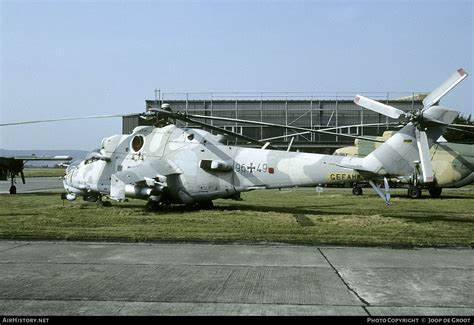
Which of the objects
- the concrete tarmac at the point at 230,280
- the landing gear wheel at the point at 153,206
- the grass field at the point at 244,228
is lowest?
the landing gear wheel at the point at 153,206

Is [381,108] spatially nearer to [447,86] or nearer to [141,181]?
[447,86]

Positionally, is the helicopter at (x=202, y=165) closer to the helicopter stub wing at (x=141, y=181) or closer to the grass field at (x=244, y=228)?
the helicopter stub wing at (x=141, y=181)

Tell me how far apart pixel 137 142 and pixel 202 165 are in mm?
3274

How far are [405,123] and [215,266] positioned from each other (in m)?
8.37

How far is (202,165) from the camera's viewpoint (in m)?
18.1

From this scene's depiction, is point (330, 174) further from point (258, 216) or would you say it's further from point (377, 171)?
point (258, 216)

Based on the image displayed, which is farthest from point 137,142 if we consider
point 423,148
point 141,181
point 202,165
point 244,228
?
point 423,148

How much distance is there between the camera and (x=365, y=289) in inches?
264

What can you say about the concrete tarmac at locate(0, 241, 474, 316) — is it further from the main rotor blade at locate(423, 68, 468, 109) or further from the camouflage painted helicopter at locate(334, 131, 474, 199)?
the camouflage painted helicopter at locate(334, 131, 474, 199)

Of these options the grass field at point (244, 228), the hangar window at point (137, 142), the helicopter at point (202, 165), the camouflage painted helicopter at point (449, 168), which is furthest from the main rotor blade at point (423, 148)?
the camouflage painted helicopter at point (449, 168)

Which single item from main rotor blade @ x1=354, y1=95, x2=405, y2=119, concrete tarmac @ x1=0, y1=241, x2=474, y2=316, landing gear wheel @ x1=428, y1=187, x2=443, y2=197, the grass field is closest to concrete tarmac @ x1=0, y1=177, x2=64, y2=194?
the grass field

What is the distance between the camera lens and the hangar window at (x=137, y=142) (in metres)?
19.5

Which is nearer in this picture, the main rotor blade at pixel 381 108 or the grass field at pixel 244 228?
the grass field at pixel 244 228
